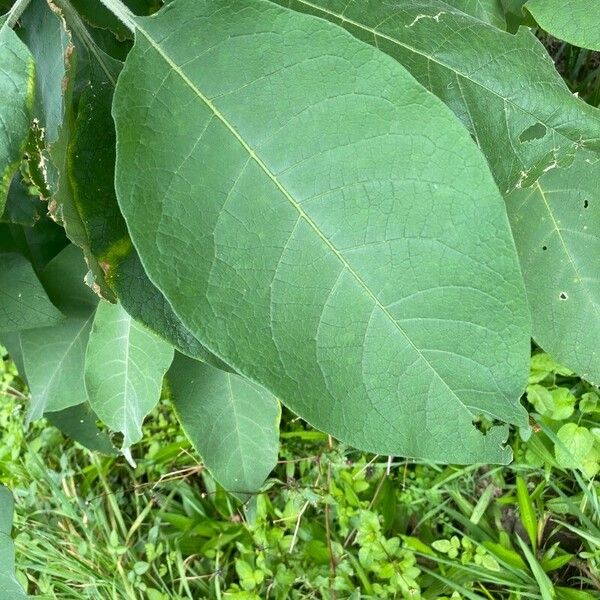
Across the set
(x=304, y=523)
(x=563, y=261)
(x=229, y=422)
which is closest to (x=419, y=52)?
(x=563, y=261)

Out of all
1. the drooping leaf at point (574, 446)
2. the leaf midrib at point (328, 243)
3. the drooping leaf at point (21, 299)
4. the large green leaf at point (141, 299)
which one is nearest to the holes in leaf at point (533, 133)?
the leaf midrib at point (328, 243)

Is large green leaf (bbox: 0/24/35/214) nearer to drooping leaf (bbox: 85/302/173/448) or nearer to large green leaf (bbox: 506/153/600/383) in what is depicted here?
drooping leaf (bbox: 85/302/173/448)

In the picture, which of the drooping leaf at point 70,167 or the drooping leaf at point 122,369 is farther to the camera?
the drooping leaf at point 122,369

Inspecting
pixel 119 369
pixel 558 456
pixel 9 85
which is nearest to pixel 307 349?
pixel 9 85

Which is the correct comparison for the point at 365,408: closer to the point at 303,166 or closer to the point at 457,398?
the point at 457,398

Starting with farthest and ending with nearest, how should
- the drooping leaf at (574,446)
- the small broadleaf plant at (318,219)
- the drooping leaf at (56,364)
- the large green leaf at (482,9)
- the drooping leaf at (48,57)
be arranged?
the drooping leaf at (574,446)
the drooping leaf at (56,364)
the large green leaf at (482,9)
the drooping leaf at (48,57)
the small broadleaf plant at (318,219)

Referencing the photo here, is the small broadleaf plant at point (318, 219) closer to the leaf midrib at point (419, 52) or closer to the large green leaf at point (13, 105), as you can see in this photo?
the large green leaf at point (13, 105)
